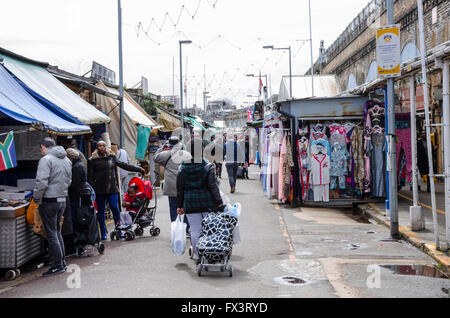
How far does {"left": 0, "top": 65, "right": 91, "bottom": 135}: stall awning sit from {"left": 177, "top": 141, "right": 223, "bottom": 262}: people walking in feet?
7.89

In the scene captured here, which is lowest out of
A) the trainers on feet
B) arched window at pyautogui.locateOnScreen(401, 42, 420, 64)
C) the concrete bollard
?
the trainers on feet

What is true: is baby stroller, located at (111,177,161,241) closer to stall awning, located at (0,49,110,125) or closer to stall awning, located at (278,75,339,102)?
stall awning, located at (0,49,110,125)

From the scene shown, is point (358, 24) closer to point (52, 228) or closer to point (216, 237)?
point (216, 237)

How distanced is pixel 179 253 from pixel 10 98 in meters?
3.81

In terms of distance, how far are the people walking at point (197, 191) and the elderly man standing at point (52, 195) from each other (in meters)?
1.84

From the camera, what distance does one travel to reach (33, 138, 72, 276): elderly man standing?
24.4ft

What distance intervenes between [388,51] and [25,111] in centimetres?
678

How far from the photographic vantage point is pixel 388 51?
9.82 meters

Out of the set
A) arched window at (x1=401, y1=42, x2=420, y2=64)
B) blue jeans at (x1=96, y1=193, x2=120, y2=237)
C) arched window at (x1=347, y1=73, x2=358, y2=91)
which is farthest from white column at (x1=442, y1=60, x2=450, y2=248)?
arched window at (x1=347, y1=73, x2=358, y2=91)

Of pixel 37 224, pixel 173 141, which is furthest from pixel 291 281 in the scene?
pixel 173 141

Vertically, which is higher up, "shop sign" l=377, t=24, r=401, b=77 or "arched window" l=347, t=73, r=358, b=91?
"arched window" l=347, t=73, r=358, b=91

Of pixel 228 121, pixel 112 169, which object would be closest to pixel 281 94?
pixel 112 169

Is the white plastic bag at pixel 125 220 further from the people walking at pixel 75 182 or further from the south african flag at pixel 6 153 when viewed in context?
the south african flag at pixel 6 153
